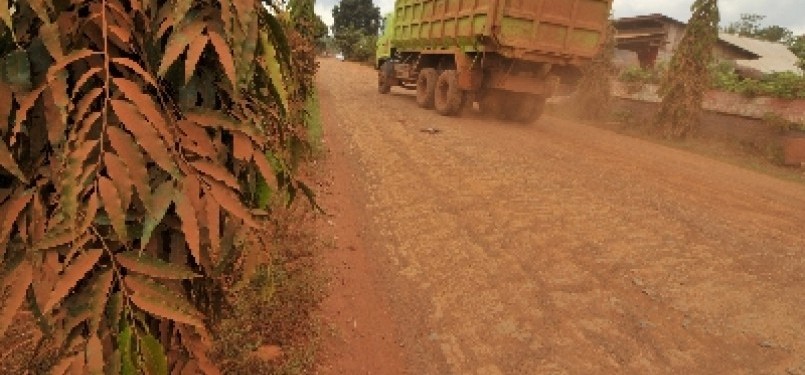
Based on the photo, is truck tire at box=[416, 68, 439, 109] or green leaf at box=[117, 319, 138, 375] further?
truck tire at box=[416, 68, 439, 109]

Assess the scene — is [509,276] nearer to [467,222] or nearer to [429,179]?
[467,222]

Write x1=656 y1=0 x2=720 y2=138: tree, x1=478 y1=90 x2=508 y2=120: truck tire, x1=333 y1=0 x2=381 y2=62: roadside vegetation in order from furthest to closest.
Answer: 1. x1=333 y1=0 x2=381 y2=62: roadside vegetation
2. x1=656 y1=0 x2=720 y2=138: tree
3. x1=478 y1=90 x2=508 y2=120: truck tire

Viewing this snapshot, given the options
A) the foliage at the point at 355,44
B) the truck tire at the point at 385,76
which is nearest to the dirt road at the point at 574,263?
the truck tire at the point at 385,76

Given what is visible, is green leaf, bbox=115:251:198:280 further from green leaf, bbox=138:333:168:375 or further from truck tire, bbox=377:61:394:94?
truck tire, bbox=377:61:394:94

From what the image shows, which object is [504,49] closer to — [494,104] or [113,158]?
[494,104]

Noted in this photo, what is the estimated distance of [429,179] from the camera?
7426 mm

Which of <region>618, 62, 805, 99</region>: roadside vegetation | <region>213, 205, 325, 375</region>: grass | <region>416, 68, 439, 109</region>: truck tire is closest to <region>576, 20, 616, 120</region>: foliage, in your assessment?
<region>618, 62, 805, 99</region>: roadside vegetation

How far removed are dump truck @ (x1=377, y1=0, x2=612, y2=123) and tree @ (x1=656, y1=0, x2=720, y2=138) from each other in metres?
3.57

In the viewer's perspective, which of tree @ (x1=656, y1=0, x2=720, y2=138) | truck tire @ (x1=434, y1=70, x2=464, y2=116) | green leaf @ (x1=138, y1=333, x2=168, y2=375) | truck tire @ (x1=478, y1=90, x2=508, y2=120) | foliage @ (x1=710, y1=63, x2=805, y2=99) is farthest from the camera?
tree @ (x1=656, y1=0, x2=720, y2=138)

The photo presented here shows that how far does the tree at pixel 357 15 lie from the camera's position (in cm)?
5362

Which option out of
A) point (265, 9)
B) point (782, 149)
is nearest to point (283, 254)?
point (265, 9)

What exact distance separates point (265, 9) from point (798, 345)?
430 centimetres

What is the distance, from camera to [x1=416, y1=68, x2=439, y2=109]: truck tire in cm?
1388

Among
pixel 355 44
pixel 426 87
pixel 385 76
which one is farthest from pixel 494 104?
pixel 355 44
